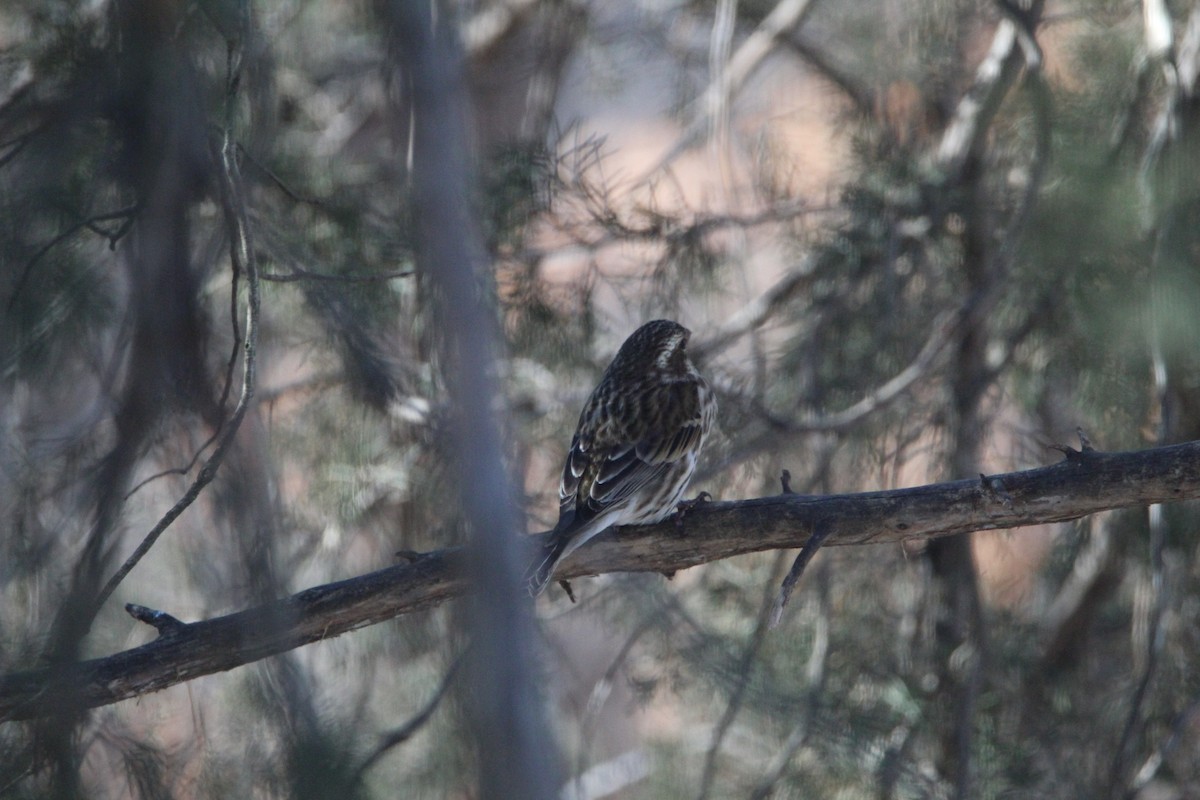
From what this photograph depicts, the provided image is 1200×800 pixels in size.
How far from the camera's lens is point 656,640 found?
4832mm

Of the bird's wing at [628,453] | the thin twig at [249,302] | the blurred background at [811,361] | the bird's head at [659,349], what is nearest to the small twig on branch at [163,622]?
the blurred background at [811,361]

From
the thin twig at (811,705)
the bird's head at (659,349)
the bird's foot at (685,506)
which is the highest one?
the bird's head at (659,349)

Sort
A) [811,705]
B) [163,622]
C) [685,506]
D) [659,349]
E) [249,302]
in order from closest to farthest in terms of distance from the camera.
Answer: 1. [249,302]
2. [163,622]
3. [685,506]
4. [811,705]
5. [659,349]

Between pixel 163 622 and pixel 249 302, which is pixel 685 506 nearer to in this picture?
pixel 163 622

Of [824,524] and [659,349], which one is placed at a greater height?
[659,349]

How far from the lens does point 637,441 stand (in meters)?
4.24

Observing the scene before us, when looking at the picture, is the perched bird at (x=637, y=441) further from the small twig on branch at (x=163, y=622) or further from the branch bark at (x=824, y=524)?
the small twig on branch at (x=163, y=622)

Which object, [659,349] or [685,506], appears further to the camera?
[659,349]

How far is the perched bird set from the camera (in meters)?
3.78

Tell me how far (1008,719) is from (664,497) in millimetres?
1839

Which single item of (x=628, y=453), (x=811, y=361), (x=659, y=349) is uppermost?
(x=659, y=349)

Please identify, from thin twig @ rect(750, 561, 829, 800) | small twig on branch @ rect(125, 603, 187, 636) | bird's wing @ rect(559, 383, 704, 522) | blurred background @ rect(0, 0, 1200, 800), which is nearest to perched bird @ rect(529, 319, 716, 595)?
bird's wing @ rect(559, 383, 704, 522)

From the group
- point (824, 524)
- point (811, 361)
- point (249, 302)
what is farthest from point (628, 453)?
point (249, 302)

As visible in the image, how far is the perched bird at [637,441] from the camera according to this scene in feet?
12.4
